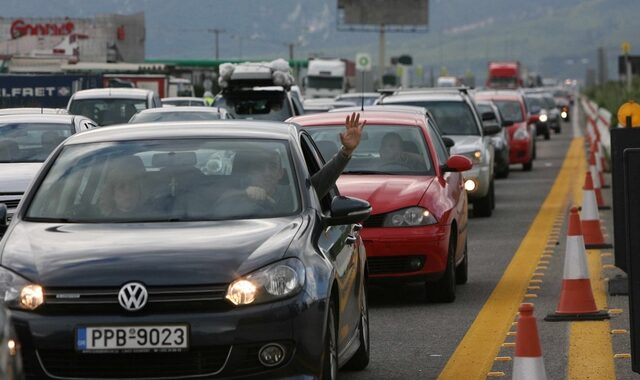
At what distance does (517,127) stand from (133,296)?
30.3m

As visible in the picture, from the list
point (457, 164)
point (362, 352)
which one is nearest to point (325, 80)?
point (457, 164)

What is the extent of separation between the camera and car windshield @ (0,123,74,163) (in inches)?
716

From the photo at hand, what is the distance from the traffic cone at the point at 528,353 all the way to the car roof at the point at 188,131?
7.37ft

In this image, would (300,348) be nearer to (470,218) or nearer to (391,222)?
(391,222)

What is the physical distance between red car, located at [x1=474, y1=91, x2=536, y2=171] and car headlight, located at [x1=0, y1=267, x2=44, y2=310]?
93.4 feet

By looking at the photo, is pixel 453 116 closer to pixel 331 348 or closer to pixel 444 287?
pixel 444 287

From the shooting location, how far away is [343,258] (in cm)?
888

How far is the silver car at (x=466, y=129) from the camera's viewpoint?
23.2 m

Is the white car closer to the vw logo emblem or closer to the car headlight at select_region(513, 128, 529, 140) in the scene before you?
the car headlight at select_region(513, 128, 529, 140)

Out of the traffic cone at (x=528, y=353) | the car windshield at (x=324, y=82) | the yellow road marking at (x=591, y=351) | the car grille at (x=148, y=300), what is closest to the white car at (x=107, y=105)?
the yellow road marking at (x=591, y=351)

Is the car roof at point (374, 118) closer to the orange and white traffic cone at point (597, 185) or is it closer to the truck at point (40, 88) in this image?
the orange and white traffic cone at point (597, 185)

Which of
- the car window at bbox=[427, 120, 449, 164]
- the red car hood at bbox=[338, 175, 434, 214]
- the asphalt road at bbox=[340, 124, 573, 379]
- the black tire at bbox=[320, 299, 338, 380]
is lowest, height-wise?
the asphalt road at bbox=[340, 124, 573, 379]

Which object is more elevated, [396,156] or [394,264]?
[396,156]

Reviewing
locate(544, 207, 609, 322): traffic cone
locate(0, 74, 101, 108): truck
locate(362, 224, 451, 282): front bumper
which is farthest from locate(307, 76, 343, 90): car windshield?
locate(544, 207, 609, 322): traffic cone
